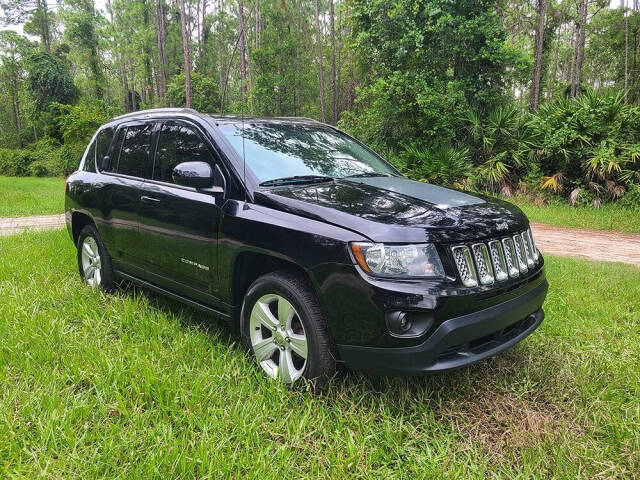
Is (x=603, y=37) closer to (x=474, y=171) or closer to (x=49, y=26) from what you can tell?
(x=474, y=171)

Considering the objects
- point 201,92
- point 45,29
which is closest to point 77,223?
point 201,92

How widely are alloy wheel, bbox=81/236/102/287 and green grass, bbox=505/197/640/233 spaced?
8.23m

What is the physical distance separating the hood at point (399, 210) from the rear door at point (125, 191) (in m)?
1.48

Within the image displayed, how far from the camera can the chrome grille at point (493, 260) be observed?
92.9 inches

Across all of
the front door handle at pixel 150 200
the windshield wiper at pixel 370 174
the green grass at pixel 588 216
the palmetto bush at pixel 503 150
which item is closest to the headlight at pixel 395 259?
the windshield wiper at pixel 370 174

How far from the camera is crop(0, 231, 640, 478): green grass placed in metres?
2.09

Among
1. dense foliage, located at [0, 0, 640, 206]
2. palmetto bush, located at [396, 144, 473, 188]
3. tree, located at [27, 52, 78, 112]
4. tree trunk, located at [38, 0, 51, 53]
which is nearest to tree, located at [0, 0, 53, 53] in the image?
tree trunk, located at [38, 0, 51, 53]

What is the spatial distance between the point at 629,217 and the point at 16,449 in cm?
1042

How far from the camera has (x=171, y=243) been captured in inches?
133

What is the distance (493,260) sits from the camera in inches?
98.5

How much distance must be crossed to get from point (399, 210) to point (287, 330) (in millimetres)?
922

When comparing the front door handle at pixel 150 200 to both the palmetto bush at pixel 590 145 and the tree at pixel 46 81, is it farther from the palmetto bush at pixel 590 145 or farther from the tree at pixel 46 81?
the tree at pixel 46 81

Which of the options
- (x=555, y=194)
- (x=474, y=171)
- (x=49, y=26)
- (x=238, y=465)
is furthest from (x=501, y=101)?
(x=49, y=26)

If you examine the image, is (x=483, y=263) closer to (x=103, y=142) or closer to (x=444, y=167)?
(x=103, y=142)
